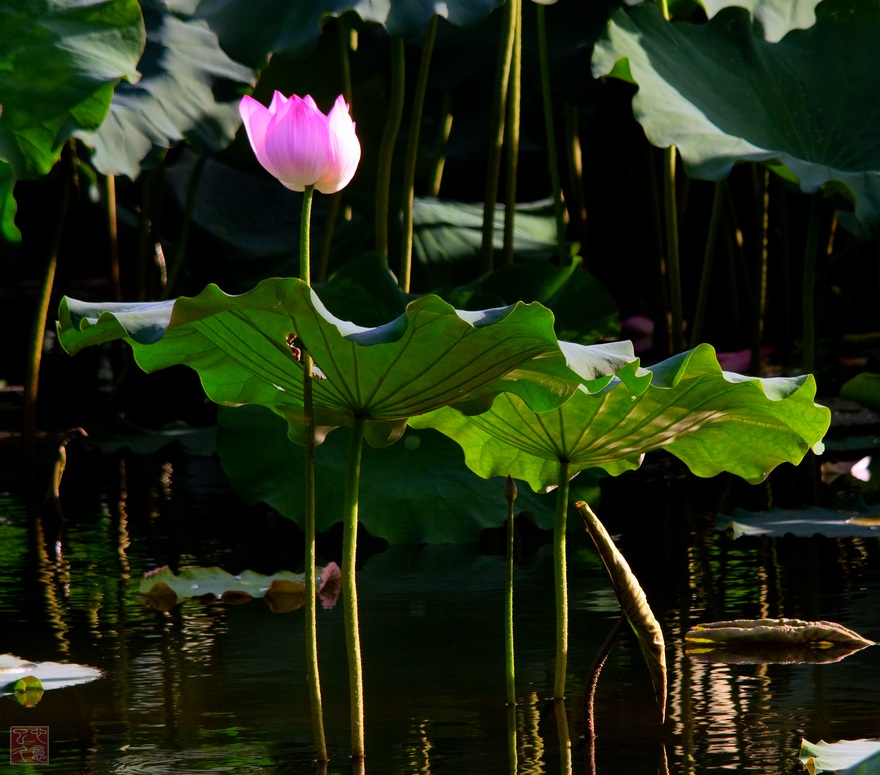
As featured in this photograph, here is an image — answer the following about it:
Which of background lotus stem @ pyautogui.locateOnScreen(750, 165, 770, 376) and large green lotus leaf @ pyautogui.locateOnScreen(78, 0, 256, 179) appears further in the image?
background lotus stem @ pyautogui.locateOnScreen(750, 165, 770, 376)

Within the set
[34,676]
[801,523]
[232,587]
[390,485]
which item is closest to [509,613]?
[34,676]

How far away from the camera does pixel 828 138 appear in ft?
7.18

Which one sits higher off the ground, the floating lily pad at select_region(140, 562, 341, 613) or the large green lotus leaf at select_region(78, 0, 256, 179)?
the large green lotus leaf at select_region(78, 0, 256, 179)

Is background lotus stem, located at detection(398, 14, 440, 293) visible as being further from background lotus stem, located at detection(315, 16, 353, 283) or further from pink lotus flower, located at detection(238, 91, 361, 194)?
pink lotus flower, located at detection(238, 91, 361, 194)

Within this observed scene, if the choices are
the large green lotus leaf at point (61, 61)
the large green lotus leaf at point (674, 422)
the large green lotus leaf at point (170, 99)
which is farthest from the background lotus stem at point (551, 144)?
the large green lotus leaf at point (674, 422)

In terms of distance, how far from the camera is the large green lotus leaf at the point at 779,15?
7.61 feet

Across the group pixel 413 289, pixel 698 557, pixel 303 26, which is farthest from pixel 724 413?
pixel 413 289

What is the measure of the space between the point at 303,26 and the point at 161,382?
1606mm

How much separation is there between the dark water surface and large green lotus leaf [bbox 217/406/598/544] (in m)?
0.04

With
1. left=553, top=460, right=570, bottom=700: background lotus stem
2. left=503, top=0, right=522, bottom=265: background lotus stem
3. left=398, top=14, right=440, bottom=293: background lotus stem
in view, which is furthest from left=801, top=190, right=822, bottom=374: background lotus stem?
left=553, top=460, right=570, bottom=700: background lotus stem

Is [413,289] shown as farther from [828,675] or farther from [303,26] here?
[828,675]

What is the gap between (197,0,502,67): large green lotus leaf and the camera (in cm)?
183

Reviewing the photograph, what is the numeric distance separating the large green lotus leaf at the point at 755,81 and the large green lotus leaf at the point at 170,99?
761mm

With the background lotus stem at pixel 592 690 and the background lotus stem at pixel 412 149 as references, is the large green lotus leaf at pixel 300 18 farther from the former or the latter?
the background lotus stem at pixel 592 690
